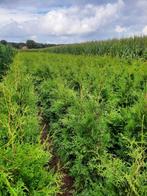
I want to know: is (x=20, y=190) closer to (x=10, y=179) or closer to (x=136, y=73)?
(x=10, y=179)

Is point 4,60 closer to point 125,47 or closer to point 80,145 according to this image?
point 125,47

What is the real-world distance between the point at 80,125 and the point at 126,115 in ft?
2.40

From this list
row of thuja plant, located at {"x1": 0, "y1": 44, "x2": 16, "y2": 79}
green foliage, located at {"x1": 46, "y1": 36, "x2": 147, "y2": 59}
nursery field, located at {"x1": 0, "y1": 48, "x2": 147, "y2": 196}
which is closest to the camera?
nursery field, located at {"x1": 0, "y1": 48, "x2": 147, "y2": 196}

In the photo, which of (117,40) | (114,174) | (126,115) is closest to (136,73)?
(126,115)

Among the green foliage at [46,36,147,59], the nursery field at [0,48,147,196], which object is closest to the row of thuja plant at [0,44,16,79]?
the green foliage at [46,36,147,59]

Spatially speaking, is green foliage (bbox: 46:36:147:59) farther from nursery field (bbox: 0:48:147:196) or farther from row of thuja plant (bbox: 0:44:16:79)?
nursery field (bbox: 0:48:147:196)

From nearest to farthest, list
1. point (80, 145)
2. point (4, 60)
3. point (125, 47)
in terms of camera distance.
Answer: point (80, 145), point (125, 47), point (4, 60)

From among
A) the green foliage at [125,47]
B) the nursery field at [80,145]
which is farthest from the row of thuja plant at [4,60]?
the nursery field at [80,145]

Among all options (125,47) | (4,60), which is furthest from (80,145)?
(4,60)

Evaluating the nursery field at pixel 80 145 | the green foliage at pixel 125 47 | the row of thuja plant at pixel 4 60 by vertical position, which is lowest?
the row of thuja plant at pixel 4 60

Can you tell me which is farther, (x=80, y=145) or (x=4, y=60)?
(x=4, y=60)

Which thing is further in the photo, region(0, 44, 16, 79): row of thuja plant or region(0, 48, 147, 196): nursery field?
region(0, 44, 16, 79): row of thuja plant

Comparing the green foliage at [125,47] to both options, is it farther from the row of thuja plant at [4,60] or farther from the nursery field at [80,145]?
the nursery field at [80,145]

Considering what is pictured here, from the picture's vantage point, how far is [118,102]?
8.09 metres
